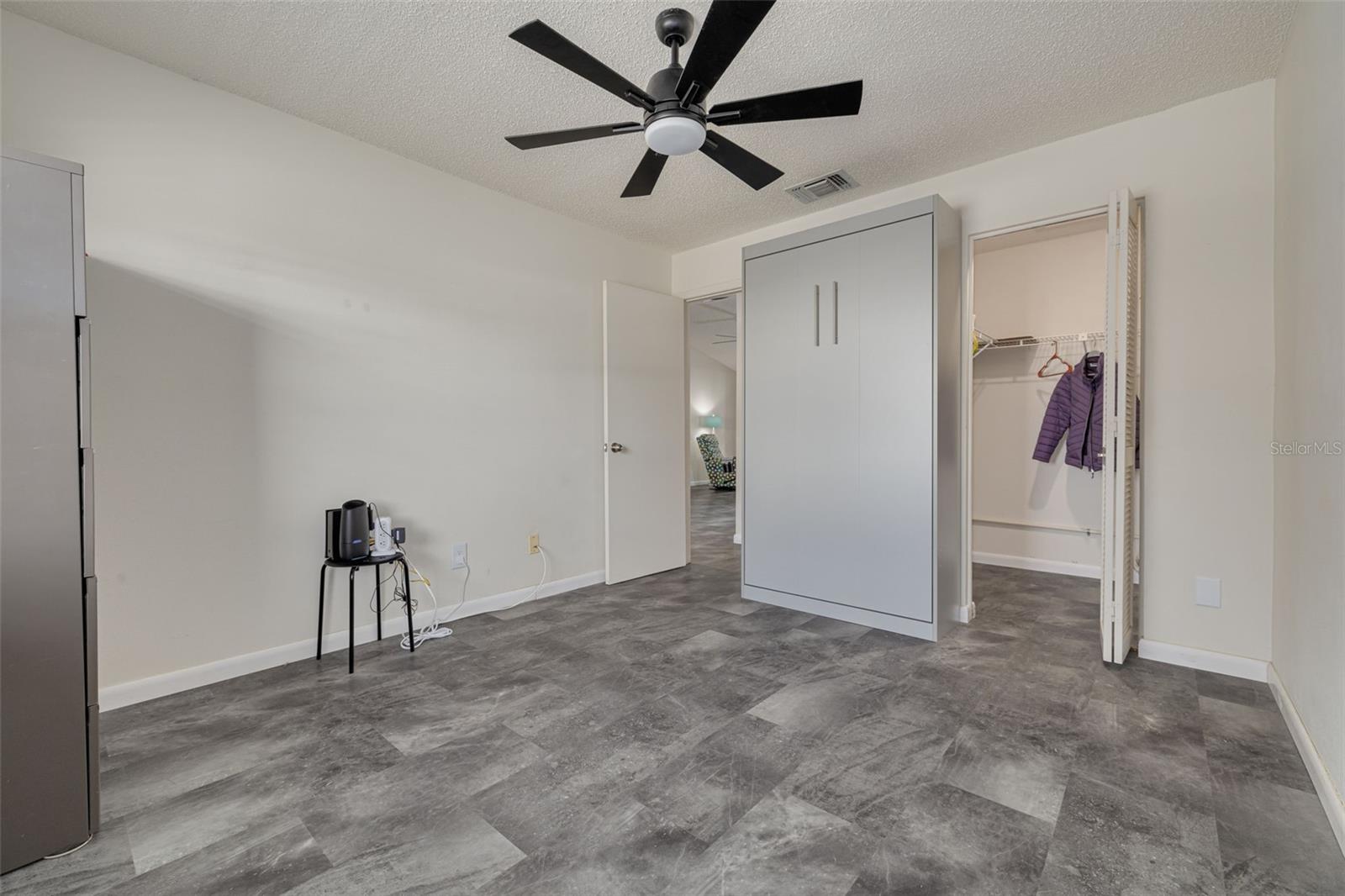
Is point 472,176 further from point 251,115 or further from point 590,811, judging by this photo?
point 590,811

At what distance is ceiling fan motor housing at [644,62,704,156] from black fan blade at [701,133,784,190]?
0.11 meters

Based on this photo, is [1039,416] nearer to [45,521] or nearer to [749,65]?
[749,65]

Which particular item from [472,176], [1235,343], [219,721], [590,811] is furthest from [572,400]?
[1235,343]

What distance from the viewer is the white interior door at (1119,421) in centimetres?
252

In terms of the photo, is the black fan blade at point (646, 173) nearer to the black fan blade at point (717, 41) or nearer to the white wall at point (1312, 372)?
the black fan blade at point (717, 41)

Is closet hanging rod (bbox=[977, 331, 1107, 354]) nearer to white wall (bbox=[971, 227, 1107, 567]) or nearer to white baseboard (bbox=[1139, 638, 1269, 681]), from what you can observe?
white wall (bbox=[971, 227, 1107, 567])

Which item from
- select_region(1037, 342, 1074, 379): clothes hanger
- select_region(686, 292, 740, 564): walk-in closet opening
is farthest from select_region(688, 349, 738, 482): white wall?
select_region(1037, 342, 1074, 379): clothes hanger

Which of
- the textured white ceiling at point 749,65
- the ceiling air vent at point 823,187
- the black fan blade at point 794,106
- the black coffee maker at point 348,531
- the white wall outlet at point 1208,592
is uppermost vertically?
the ceiling air vent at point 823,187

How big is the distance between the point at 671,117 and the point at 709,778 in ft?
6.95

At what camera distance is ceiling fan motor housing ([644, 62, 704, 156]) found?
190 cm

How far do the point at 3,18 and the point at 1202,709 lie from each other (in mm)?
5000

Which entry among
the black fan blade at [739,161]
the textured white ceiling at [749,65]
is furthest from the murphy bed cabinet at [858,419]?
the black fan blade at [739,161]

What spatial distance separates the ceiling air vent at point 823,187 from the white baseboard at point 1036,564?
2.62 meters

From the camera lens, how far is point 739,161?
89.6 inches
